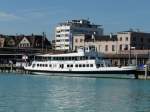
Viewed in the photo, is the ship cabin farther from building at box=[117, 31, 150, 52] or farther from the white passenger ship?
building at box=[117, 31, 150, 52]

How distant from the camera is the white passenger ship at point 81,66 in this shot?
324 feet

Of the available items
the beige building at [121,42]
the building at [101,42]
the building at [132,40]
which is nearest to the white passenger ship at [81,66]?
the beige building at [121,42]

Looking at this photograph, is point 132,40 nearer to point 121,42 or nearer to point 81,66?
point 121,42

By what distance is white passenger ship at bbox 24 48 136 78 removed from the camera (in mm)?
98750

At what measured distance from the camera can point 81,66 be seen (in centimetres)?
10294

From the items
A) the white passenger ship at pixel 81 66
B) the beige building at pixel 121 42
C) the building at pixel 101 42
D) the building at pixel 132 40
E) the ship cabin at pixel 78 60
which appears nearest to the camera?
the white passenger ship at pixel 81 66

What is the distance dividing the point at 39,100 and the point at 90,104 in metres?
5.37

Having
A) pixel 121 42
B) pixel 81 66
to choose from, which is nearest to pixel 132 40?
pixel 121 42

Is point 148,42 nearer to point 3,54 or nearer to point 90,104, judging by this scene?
point 3,54

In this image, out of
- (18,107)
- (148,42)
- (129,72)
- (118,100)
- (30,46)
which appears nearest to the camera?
(18,107)

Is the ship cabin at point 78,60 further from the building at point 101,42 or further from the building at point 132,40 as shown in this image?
the building at point 132,40

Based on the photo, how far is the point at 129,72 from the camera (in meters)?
98.6

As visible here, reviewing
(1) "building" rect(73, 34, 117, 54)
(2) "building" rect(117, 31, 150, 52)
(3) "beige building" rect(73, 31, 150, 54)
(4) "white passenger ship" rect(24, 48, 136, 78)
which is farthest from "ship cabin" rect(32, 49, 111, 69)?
(2) "building" rect(117, 31, 150, 52)

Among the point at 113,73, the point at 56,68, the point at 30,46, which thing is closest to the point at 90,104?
the point at 113,73
